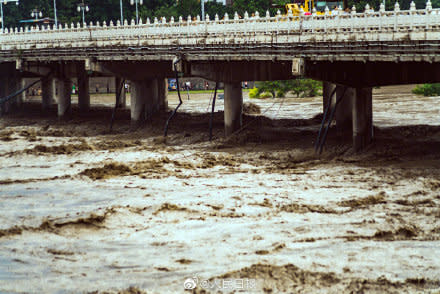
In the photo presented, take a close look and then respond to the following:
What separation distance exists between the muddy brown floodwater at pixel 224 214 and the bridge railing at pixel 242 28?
5.55 metres

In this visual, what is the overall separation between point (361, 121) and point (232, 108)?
9529mm

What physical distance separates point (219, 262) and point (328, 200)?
7.41 metres

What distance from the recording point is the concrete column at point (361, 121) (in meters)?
34.2

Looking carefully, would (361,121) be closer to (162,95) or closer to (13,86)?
(162,95)

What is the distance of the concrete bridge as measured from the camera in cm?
3062

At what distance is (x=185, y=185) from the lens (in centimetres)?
2730

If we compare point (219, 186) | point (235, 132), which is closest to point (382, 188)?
point (219, 186)

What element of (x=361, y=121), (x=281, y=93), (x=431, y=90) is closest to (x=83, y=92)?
(x=281, y=93)

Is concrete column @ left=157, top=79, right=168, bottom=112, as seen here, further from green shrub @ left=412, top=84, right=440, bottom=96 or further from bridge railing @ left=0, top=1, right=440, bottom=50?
green shrub @ left=412, top=84, right=440, bottom=96

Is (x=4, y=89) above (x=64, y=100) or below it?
above

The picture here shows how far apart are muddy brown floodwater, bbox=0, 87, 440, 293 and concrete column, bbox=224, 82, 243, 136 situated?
0.92 m

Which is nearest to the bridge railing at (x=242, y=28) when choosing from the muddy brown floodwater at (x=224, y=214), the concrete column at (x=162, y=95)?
the muddy brown floodwater at (x=224, y=214)

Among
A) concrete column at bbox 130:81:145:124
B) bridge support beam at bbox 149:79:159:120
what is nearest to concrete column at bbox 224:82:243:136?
concrete column at bbox 130:81:145:124

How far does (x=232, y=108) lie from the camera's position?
41.9 meters
